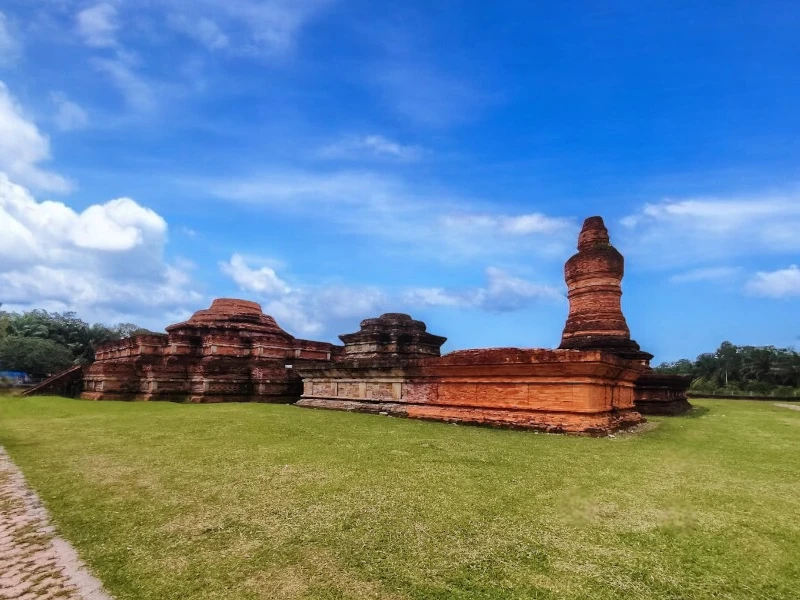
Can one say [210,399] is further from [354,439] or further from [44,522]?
[44,522]

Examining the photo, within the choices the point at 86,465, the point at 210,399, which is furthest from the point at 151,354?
the point at 86,465

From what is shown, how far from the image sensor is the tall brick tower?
14203mm

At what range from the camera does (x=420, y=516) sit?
3.50 meters

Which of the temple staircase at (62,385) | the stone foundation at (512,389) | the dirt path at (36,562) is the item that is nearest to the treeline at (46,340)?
the temple staircase at (62,385)

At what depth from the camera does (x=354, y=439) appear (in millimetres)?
6785

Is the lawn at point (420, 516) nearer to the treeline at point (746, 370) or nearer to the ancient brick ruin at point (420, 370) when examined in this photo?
the ancient brick ruin at point (420, 370)

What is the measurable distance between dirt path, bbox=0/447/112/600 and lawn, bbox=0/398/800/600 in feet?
0.30

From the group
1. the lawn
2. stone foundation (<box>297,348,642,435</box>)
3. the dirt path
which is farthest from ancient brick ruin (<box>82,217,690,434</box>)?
the dirt path

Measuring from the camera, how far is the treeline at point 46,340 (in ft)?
129

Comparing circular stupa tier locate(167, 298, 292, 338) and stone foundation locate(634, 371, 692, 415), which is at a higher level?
circular stupa tier locate(167, 298, 292, 338)

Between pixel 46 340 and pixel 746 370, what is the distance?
205 feet

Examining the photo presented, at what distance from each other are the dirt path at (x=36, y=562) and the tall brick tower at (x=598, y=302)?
1305cm

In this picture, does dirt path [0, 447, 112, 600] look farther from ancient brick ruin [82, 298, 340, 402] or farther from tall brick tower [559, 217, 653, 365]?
tall brick tower [559, 217, 653, 365]

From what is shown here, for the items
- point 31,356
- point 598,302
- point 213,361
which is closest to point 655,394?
point 598,302
